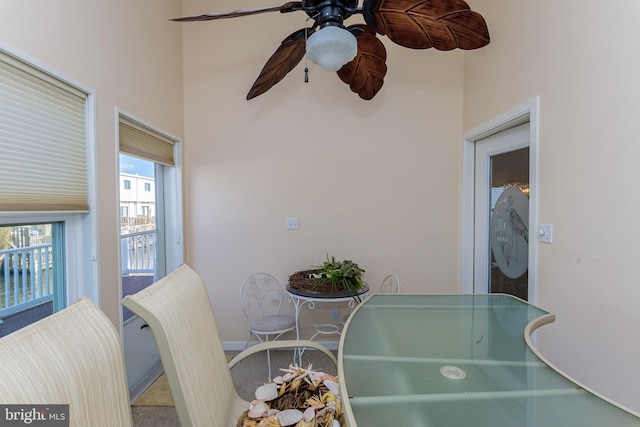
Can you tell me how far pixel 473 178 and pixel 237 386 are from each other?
8.65 feet

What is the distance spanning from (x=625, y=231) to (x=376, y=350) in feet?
3.96

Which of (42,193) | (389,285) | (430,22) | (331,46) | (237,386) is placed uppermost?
(430,22)

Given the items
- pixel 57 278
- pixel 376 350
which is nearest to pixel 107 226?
pixel 57 278

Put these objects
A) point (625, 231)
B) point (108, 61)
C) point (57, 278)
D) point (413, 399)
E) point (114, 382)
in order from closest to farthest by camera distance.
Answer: point (114, 382)
point (413, 399)
point (625, 231)
point (57, 278)
point (108, 61)

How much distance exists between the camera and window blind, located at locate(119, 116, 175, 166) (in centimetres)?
194

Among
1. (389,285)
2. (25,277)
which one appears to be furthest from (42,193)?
(389,285)

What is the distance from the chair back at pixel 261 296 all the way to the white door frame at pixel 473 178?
70.1 inches

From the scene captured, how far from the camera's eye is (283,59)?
1.77 metres

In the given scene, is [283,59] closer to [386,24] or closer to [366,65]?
[366,65]

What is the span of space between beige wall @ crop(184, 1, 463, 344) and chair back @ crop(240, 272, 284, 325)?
0.09 meters

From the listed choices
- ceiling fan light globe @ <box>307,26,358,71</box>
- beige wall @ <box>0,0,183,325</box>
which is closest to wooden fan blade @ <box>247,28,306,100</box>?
ceiling fan light globe @ <box>307,26,358,71</box>

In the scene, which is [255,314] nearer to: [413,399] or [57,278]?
[57,278]

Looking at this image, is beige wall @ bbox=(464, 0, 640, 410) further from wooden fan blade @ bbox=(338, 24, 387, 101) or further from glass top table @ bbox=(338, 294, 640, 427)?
wooden fan blade @ bbox=(338, 24, 387, 101)

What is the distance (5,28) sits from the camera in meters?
1.18
